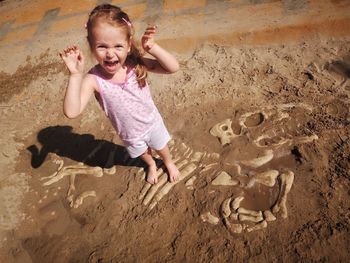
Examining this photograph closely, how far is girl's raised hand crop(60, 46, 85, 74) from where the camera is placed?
1582 mm

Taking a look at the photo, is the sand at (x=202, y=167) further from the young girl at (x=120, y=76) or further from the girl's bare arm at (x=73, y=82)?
the girl's bare arm at (x=73, y=82)

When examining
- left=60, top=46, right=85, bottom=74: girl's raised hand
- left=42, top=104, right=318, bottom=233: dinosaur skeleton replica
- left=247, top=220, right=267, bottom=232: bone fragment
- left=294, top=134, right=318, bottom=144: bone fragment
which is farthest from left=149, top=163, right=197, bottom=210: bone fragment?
left=60, top=46, right=85, bottom=74: girl's raised hand

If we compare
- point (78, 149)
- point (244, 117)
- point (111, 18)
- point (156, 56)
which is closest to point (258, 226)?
point (244, 117)

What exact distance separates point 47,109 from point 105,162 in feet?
3.19

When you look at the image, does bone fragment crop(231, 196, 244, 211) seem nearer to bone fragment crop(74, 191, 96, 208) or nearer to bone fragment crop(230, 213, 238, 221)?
bone fragment crop(230, 213, 238, 221)

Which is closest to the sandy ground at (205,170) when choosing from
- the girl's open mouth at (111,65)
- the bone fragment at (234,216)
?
the bone fragment at (234,216)

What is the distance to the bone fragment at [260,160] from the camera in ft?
6.86

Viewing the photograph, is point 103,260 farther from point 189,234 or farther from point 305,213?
point 305,213

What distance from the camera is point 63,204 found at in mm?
2258

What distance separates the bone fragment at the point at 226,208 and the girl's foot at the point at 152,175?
1.54 feet

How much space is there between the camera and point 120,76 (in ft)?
5.78

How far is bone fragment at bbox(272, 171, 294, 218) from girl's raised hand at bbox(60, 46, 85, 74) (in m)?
1.20

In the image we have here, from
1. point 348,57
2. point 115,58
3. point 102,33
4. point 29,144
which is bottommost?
point 29,144

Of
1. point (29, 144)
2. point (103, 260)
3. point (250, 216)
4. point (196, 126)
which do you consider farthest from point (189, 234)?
point (29, 144)
